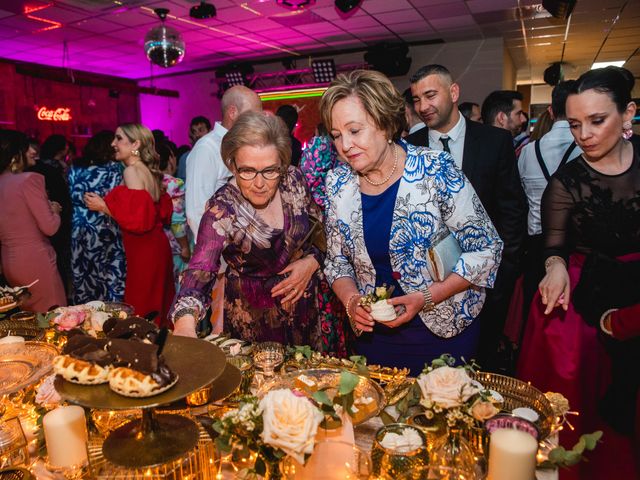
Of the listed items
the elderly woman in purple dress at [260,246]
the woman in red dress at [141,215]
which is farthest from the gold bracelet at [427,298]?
the woman in red dress at [141,215]

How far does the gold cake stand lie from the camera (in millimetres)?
903

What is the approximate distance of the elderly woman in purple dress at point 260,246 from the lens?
1729mm

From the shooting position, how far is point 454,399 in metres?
1.04

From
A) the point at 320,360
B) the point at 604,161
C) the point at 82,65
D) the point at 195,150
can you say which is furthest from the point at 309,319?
the point at 82,65

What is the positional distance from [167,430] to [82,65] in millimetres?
11544

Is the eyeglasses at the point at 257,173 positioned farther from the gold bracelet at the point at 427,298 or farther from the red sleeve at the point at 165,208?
the red sleeve at the point at 165,208

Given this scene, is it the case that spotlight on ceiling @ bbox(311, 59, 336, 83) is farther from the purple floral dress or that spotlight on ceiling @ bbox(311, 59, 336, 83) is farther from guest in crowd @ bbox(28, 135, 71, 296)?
the purple floral dress

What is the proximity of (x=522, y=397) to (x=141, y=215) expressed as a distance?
3.18 meters

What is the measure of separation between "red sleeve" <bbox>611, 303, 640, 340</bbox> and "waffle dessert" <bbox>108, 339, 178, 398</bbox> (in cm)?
138

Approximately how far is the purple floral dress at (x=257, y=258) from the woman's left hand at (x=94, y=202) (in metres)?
2.29

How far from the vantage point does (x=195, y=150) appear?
11.1 ft

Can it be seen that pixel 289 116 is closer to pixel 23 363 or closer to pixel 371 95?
pixel 371 95

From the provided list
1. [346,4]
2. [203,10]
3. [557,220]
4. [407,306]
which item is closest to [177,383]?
[407,306]

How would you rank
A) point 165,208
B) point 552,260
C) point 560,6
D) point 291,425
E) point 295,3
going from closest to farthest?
1. point 291,425
2. point 552,260
3. point 165,208
4. point 560,6
5. point 295,3
